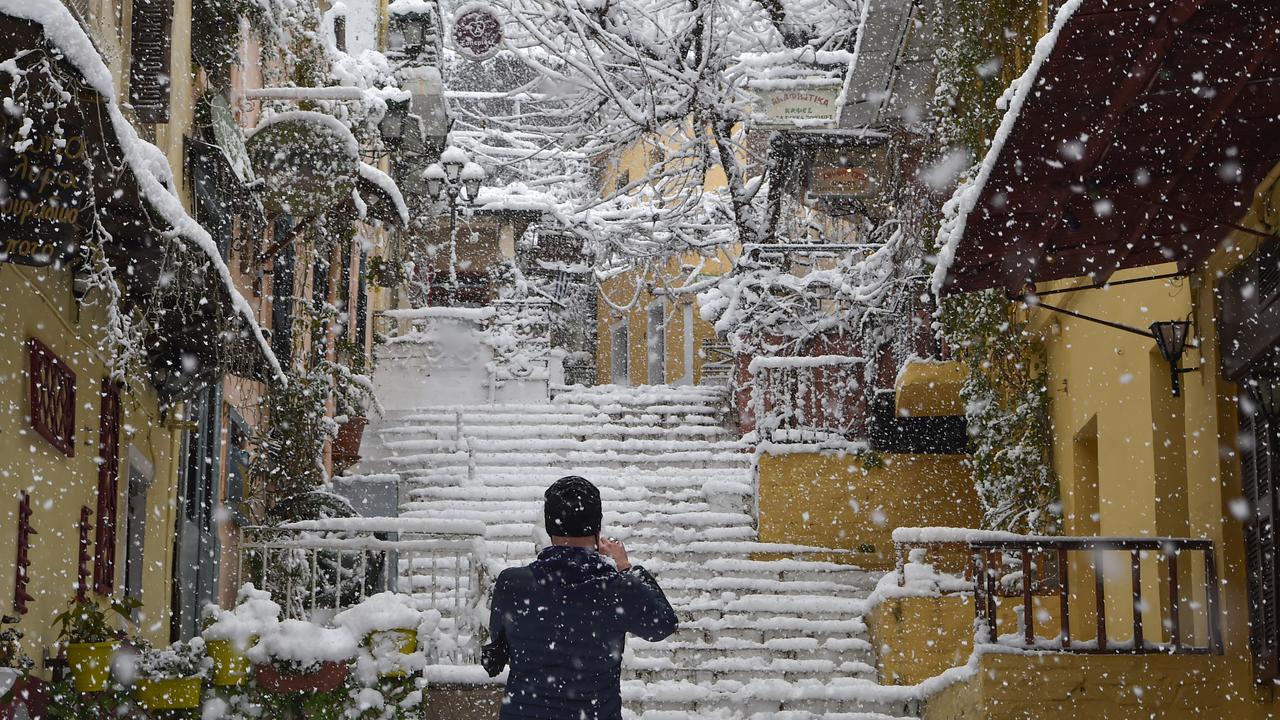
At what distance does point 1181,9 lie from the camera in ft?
20.6

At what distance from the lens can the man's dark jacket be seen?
15.4 feet

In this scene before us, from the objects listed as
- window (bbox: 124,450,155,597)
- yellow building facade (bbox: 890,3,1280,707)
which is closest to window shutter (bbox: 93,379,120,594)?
window (bbox: 124,450,155,597)

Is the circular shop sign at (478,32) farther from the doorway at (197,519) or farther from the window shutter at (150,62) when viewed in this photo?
the window shutter at (150,62)

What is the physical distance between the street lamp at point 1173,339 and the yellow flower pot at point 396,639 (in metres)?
4.45

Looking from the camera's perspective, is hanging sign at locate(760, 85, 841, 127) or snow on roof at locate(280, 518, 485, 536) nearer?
snow on roof at locate(280, 518, 485, 536)

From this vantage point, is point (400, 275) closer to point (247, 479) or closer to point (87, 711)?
point (247, 479)

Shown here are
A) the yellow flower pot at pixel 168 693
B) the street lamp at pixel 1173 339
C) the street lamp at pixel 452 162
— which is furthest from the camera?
the street lamp at pixel 452 162

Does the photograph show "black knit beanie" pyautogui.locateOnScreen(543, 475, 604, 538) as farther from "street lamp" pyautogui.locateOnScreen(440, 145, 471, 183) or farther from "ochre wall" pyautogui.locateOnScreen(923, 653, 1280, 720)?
"street lamp" pyautogui.locateOnScreen(440, 145, 471, 183)

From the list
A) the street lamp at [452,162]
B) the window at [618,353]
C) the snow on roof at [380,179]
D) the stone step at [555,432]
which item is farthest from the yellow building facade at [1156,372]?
the window at [618,353]

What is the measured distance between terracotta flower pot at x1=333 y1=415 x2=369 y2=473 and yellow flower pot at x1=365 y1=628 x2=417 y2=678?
7.85 meters

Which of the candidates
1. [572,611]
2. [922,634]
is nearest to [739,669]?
[922,634]

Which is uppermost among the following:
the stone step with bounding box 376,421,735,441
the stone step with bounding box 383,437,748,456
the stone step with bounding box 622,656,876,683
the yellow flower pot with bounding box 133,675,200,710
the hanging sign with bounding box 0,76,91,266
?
the hanging sign with bounding box 0,76,91,266

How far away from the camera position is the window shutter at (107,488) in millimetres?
9266

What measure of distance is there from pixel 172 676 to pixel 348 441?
8.73 m
